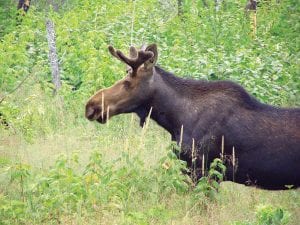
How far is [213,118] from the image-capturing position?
823cm

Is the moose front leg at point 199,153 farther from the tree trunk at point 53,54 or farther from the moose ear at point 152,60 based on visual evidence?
the tree trunk at point 53,54

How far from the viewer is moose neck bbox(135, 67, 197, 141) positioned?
843 cm

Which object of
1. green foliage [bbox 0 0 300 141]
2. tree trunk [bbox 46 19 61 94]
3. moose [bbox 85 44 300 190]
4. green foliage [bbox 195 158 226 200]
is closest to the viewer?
green foliage [bbox 195 158 226 200]

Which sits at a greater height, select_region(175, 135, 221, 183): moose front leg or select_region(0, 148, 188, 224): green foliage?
select_region(175, 135, 221, 183): moose front leg

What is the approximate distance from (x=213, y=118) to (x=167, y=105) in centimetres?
57

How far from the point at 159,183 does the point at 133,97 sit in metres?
1.06

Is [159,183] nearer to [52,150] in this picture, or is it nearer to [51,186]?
[51,186]

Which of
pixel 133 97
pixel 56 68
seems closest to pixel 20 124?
pixel 133 97

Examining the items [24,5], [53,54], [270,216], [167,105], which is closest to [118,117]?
[53,54]

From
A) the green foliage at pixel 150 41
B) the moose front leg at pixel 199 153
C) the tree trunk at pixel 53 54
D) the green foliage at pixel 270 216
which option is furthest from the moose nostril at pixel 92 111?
the tree trunk at pixel 53 54

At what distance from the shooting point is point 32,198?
7246 millimetres

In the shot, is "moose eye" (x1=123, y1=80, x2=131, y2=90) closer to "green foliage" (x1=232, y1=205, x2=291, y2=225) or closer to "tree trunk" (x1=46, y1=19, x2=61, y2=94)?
"green foliage" (x1=232, y1=205, x2=291, y2=225)

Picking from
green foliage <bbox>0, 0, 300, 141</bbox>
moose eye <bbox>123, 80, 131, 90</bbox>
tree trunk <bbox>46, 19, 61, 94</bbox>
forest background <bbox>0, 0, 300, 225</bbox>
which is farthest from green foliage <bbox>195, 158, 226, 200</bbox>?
tree trunk <bbox>46, 19, 61, 94</bbox>

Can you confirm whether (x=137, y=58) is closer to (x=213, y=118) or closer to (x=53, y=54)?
(x=213, y=118)
